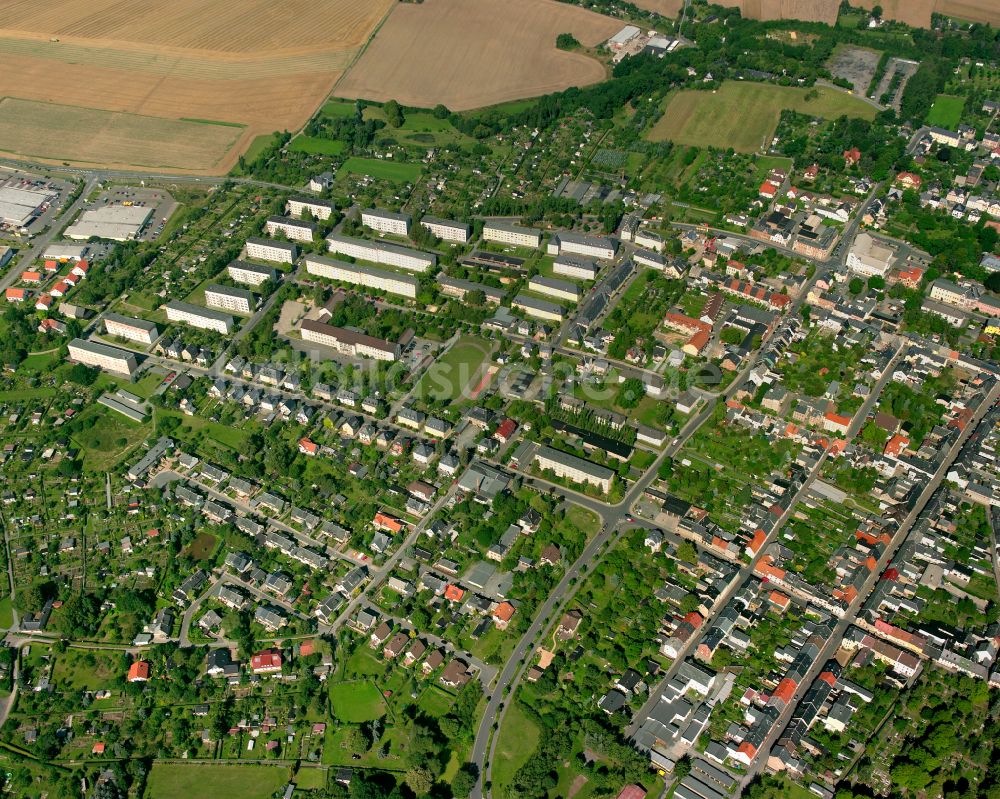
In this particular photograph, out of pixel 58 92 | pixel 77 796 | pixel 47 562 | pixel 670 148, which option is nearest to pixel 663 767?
pixel 77 796

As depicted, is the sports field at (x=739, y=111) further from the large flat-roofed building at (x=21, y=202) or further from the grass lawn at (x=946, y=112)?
the large flat-roofed building at (x=21, y=202)

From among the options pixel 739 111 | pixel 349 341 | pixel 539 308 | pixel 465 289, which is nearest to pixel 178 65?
pixel 465 289

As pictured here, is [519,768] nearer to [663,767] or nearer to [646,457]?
[663,767]

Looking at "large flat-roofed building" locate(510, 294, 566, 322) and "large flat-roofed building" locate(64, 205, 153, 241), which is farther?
"large flat-roofed building" locate(64, 205, 153, 241)

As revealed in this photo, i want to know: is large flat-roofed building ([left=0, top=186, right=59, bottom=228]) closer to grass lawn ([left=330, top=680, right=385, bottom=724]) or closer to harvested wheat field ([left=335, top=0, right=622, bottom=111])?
harvested wheat field ([left=335, top=0, right=622, bottom=111])

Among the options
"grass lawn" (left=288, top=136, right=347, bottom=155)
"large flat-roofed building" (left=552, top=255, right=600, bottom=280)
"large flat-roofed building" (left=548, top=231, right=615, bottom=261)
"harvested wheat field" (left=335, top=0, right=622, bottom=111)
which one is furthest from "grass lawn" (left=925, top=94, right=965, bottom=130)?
"grass lawn" (left=288, top=136, right=347, bottom=155)

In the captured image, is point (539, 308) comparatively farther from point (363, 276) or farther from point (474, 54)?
point (474, 54)
